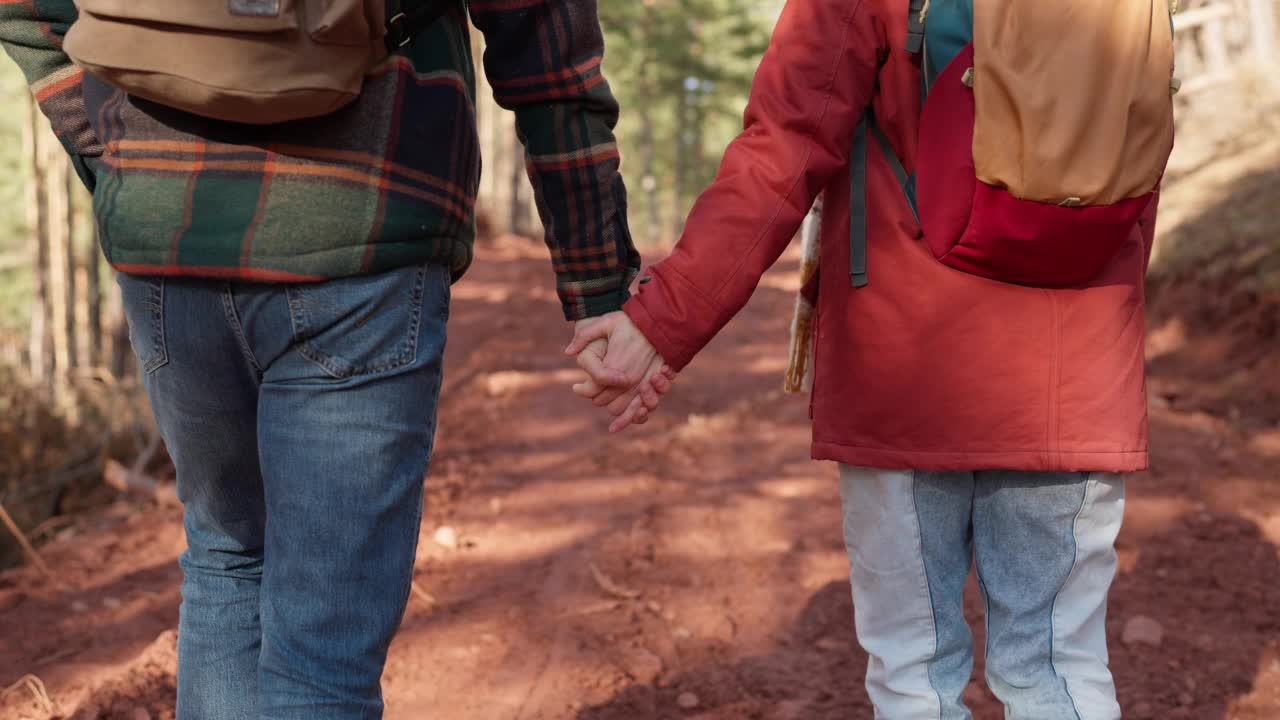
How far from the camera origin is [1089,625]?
224 cm

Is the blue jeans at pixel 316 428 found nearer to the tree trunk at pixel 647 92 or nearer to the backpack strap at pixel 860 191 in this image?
the backpack strap at pixel 860 191

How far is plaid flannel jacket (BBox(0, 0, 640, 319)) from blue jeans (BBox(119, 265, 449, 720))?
6 centimetres

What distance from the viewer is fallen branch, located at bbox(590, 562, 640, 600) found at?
4266 mm

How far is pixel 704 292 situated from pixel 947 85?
57 cm

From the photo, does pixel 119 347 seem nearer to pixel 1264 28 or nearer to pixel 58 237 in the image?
pixel 58 237

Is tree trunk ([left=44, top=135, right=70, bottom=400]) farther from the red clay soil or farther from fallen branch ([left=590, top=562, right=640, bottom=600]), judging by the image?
fallen branch ([left=590, top=562, right=640, bottom=600])

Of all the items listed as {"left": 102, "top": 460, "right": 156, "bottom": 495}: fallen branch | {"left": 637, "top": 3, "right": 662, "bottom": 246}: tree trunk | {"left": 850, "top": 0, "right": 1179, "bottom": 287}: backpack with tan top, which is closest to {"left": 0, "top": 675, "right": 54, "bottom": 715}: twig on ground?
{"left": 102, "top": 460, "right": 156, "bottom": 495}: fallen branch

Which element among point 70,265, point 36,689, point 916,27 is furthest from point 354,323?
point 70,265

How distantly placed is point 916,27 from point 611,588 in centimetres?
267

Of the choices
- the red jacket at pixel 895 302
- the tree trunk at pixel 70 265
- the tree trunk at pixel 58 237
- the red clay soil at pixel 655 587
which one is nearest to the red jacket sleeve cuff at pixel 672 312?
the red jacket at pixel 895 302

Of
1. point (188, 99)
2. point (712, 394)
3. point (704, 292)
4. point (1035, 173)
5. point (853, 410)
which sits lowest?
point (712, 394)

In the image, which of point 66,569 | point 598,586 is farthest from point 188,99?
point 66,569

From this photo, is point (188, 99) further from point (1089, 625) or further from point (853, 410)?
point (1089, 625)

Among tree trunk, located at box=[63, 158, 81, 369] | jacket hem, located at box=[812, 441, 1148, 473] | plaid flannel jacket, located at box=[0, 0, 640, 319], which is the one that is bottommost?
tree trunk, located at box=[63, 158, 81, 369]
